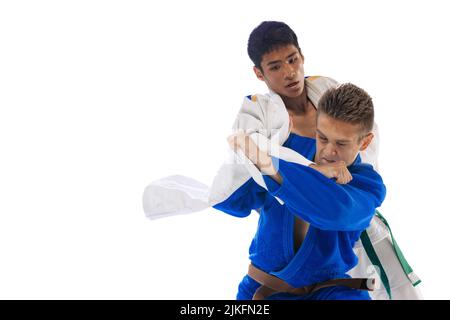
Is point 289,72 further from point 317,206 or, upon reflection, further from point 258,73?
point 317,206

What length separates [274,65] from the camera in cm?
164

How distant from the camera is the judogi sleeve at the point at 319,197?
1.48 m

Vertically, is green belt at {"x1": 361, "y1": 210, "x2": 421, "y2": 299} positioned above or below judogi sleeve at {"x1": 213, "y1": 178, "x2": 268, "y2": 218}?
below

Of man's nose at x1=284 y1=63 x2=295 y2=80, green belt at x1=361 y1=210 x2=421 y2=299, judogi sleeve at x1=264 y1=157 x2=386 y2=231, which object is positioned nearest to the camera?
judogi sleeve at x1=264 y1=157 x2=386 y2=231

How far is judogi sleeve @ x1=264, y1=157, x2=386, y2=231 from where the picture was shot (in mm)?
1477

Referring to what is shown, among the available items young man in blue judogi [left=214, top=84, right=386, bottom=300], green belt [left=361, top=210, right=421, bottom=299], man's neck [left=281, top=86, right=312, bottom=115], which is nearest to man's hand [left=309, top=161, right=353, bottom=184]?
young man in blue judogi [left=214, top=84, right=386, bottom=300]

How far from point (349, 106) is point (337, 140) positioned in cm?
8

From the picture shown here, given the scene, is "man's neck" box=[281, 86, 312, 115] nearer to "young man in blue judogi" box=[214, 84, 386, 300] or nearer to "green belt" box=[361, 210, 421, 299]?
"young man in blue judogi" box=[214, 84, 386, 300]

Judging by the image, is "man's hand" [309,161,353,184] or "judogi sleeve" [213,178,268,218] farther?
"judogi sleeve" [213,178,268,218]

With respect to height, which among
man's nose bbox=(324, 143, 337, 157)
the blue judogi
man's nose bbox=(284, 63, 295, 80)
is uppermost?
man's nose bbox=(284, 63, 295, 80)

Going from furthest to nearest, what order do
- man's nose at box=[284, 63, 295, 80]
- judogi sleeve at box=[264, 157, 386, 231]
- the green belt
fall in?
1. the green belt
2. man's nose at box=[284, 63, 295, 80]
3. judogi sleeve at box=[264, 157, 386, 231]

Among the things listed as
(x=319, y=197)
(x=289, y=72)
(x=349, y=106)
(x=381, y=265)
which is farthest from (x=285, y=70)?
(x=381, y=265)
